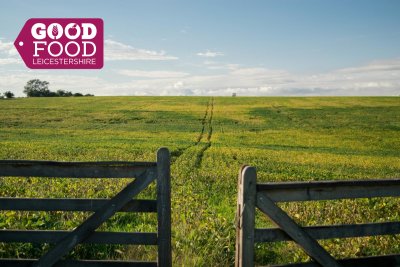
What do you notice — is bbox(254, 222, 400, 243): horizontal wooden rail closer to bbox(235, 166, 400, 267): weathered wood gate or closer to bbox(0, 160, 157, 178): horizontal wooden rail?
bbox(235, 166, 400, 267): weathered wood gate

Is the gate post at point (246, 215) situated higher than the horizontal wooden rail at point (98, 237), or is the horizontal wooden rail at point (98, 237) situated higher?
the gate post at point (246, 215)

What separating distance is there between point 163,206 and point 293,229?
1596 millimetres

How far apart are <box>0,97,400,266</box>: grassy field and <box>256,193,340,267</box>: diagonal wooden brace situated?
1498 millimetres

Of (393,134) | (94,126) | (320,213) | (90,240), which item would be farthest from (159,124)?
(90,240)

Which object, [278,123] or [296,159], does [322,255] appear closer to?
[296,159]

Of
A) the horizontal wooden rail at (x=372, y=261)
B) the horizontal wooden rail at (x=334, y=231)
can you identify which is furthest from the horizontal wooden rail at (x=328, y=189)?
the horizontal wooden rail at (x=372, y=261)

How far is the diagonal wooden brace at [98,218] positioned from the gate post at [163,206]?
0.13 metres

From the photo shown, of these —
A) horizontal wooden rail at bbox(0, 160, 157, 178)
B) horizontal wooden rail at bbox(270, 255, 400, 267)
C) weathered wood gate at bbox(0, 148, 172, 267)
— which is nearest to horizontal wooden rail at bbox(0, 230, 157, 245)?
weathered wood gate at bbox(0, 148, 172, 267)

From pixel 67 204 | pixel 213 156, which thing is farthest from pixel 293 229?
pixel 213 156

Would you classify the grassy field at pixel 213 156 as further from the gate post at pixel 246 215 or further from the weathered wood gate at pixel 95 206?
the gate post at pixel 246 215

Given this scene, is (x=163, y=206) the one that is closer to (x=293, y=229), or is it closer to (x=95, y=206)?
(x=95, y=206)

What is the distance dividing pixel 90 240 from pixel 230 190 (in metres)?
8.52

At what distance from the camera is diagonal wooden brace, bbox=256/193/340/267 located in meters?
4.41

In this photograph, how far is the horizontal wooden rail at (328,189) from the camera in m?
4.50
